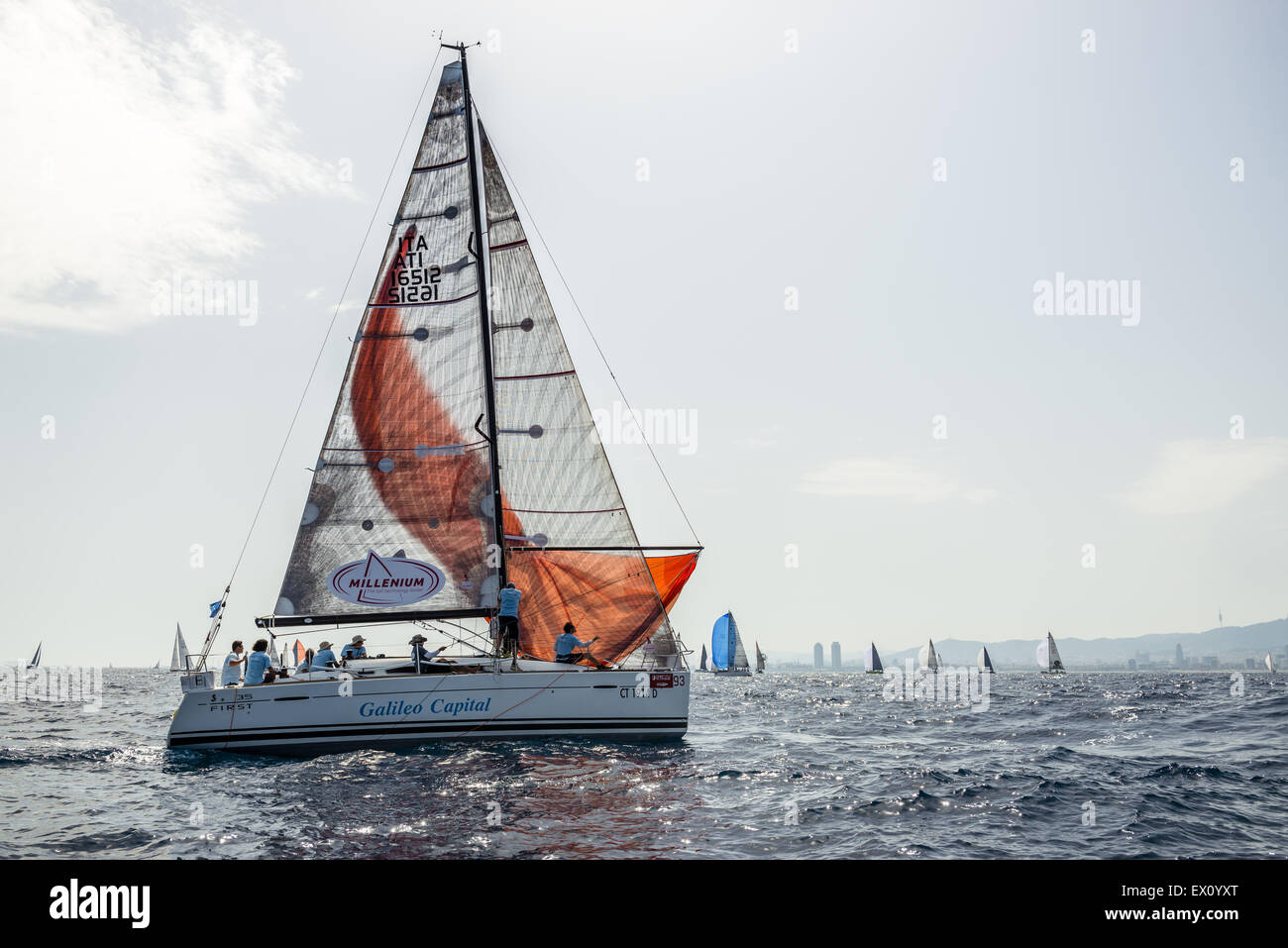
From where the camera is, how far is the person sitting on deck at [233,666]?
18.7 metres

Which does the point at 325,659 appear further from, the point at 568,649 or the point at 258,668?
the point at 568,649

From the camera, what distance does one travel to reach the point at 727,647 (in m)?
98.8

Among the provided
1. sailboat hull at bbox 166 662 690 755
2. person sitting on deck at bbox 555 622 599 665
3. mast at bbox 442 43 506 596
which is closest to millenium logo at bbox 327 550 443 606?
mast at bbox 442 43 506 596

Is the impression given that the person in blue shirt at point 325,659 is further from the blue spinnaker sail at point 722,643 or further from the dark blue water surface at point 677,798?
the blue spinnaker sail at point 722,643

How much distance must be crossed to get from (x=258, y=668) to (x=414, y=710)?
370cm

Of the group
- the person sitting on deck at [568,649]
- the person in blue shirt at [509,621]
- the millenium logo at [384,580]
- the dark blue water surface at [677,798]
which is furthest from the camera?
the millenium logo at [384,580]

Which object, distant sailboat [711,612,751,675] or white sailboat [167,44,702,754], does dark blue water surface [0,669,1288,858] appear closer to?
white sailboat [167,44,702,754]

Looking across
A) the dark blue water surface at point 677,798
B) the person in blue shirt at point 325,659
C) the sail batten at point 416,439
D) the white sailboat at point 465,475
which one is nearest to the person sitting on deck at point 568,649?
Answer: the white sailboat at point 465,475

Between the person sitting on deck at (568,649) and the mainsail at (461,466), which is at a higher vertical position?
the mainsail at (461,466)

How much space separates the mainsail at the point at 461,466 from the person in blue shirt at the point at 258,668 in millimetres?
1290

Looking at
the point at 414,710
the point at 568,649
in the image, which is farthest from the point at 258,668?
the point at 568,649
